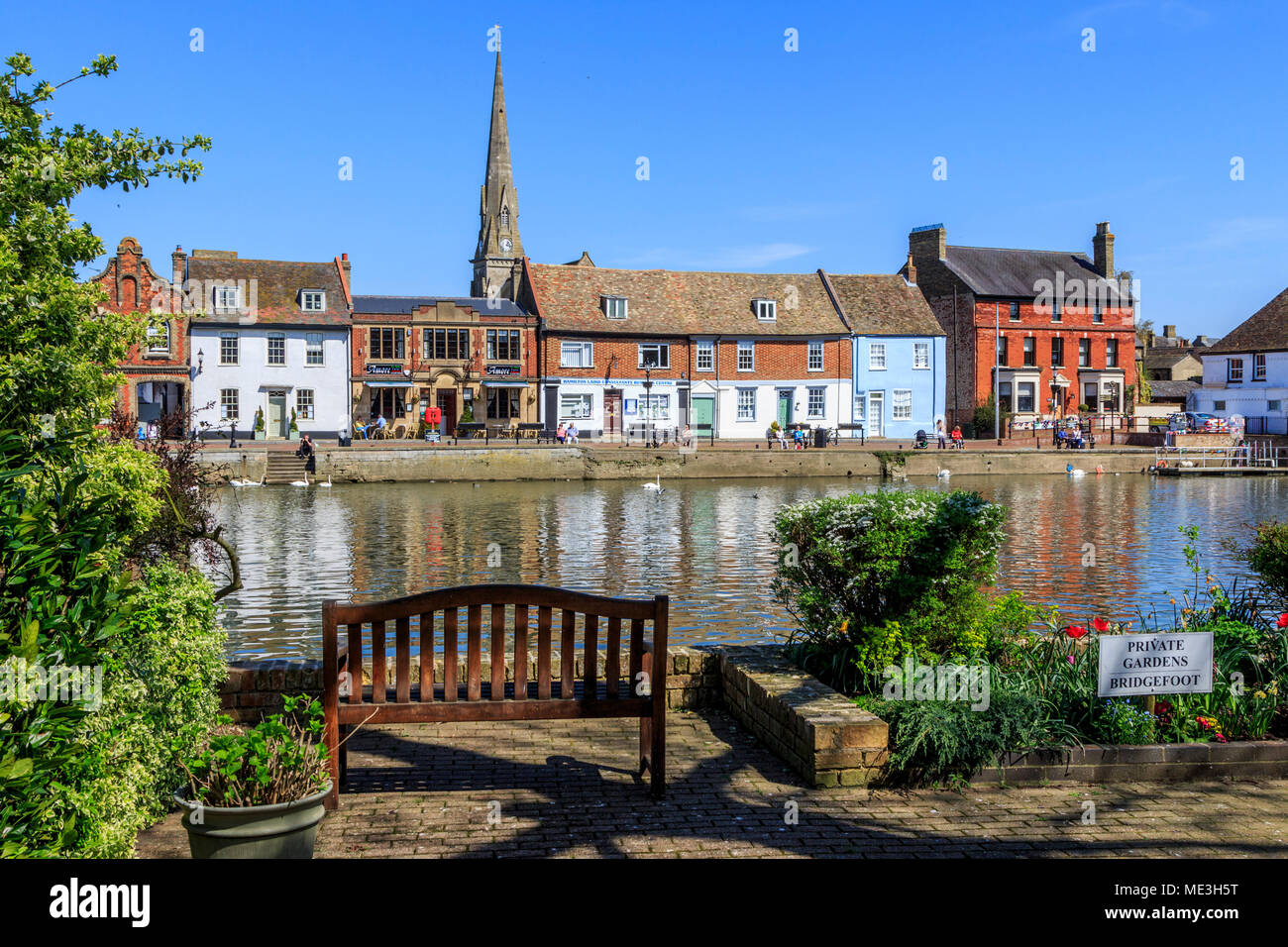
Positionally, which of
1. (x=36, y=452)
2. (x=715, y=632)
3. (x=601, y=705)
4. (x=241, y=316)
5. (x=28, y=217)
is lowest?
(x=715, y=632)

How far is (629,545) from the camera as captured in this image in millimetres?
24594

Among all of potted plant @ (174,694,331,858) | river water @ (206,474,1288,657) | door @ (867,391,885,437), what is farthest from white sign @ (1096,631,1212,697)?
door @ (867,391,885,437)

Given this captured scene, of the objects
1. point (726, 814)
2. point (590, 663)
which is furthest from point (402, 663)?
point (726, 814)

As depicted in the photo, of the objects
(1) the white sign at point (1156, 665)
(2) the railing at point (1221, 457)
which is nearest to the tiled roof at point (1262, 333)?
(2) the railing at point (1221, 457)

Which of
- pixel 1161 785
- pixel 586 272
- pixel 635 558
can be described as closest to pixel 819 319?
pixel 586 272

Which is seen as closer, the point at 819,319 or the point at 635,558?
the point at 635,558

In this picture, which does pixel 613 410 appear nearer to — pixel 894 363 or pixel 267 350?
pixel 894 363

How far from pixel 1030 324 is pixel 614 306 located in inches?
1025

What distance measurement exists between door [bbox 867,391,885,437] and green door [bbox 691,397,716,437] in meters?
9.88

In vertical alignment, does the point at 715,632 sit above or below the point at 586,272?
below
